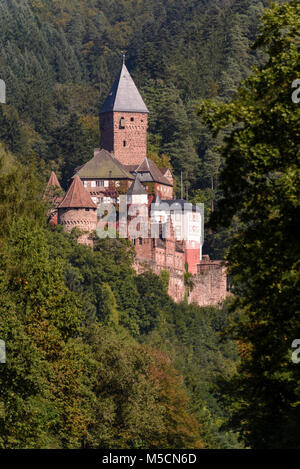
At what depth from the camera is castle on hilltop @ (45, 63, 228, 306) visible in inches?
3553

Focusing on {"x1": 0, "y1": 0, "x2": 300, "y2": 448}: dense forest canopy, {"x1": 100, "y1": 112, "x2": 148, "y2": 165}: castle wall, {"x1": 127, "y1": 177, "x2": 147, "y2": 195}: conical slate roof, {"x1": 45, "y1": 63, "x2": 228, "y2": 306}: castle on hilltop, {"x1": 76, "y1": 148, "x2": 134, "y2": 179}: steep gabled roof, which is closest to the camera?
{"x1": 0, "y1": 0, "x2": 300, "y2": 448}: dense forest canopy

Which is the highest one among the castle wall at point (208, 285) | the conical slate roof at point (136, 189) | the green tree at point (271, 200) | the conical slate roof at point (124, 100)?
the conical slate roof at point (124, 100)

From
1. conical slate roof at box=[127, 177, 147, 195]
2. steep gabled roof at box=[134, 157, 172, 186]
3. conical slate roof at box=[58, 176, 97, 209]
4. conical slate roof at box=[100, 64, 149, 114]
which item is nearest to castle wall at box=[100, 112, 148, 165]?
conical slate roof at box=[100, 64, 149, 114]

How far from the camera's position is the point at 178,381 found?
57.7 meters

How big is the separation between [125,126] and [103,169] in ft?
26.8

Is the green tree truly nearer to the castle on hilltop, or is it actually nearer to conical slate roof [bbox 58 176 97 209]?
the castle on hilltop

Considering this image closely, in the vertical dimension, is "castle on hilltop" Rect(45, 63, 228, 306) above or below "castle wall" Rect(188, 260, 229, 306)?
above

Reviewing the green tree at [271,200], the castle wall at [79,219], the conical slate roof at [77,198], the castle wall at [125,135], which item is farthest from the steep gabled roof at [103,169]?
the green tree at [271,200]

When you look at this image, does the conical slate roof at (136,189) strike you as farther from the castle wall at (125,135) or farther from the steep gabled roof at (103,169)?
the castle wall at (125,135)

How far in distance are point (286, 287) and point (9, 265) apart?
1366cm

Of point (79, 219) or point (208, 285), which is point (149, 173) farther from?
point (79, 219)

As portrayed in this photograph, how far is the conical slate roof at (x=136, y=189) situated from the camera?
96.1 metres

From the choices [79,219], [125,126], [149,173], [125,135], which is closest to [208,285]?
[79,219]
